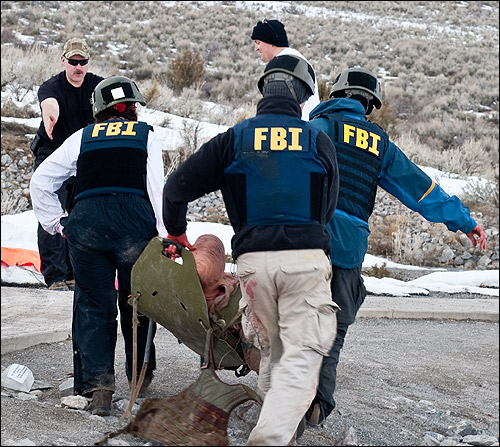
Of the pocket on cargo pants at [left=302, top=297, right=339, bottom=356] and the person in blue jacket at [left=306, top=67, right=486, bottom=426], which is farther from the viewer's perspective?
the person in blue jacket at [left=306, top=67, right=486, bottom=426]

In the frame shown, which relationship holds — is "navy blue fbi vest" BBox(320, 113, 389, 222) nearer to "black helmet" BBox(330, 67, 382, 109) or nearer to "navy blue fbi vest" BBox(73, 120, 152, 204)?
"black helmet" BBox(330, 67, 382, 109)

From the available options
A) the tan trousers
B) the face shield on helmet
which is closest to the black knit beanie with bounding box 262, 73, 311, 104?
the face shield on helmet

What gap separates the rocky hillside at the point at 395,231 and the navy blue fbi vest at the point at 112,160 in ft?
27.0

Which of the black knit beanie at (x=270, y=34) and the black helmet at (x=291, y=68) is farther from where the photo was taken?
the black knit beanie at (x=270, y=34)

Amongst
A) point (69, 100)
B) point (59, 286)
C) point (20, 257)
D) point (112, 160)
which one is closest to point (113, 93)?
point (112, 160)

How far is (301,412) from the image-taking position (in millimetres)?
3867

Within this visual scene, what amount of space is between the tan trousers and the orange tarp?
616cm

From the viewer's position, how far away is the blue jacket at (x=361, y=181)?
4730 millimetres

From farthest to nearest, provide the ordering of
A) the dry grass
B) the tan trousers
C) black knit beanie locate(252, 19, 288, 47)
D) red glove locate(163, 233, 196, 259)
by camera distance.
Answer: the dry grass
black knit beanie locate(252, 19, 288, 47)
red glove locate(163, 233, 196, 259)
the tan trousers

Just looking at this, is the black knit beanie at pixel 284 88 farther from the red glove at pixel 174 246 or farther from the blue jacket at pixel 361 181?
the red glove at pixel 174 246

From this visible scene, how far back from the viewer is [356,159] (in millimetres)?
4805

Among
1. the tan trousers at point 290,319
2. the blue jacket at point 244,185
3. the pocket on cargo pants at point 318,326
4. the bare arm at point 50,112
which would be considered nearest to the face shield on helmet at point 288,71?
the blue jacket at point 244,185

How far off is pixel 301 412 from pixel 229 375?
2.17 meters

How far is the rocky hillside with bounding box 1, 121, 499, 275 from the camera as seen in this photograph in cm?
1366
